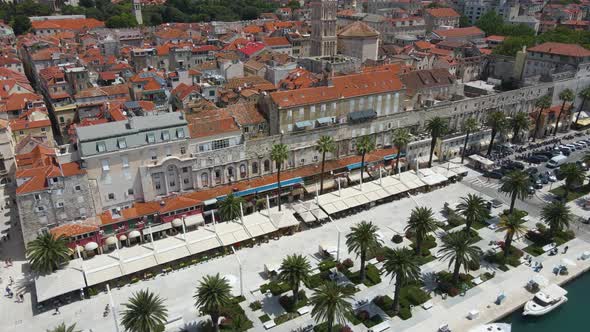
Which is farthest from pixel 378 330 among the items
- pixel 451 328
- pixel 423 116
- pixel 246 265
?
pixel 423 116

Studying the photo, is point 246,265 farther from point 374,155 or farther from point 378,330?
point 374,155

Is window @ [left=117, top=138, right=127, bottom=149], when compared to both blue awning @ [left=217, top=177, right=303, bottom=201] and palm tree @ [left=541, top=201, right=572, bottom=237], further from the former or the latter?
palm tree @ [left=541, top=201, right=572, bottom=237]

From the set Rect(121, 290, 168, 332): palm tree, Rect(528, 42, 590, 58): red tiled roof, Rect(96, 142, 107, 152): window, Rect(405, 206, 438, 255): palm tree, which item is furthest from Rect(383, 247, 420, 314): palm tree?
Rect(528, 42, 590, 58): red tiled roof

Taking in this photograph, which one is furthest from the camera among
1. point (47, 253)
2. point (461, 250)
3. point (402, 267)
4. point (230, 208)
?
point (230, 208)

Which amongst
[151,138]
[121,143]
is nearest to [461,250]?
[151,138]

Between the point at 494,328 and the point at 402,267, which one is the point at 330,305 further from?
the point at 494,328
